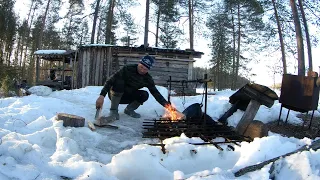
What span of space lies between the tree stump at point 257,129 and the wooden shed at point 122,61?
988 centimetres

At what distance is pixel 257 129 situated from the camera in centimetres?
439

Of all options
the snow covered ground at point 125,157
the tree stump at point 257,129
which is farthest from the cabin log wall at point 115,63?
the snow covered ground at point 125,157

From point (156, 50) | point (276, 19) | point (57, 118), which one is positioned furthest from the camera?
point (276, 19)

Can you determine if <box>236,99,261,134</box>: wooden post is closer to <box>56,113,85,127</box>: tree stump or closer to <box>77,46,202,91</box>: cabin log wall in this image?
<box>56,113,85,127</box>: tree stump

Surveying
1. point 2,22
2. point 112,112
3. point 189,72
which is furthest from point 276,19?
point 2,22

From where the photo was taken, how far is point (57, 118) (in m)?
4.06

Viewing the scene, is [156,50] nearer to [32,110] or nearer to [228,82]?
[32,110]

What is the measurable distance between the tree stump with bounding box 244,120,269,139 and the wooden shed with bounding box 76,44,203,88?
988 cm

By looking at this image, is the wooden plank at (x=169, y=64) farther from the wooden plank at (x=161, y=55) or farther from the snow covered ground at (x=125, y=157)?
the snow covered ground at (x=125, y=157)

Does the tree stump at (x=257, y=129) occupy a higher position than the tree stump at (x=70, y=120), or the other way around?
the tree stump at (x=70, y=120)

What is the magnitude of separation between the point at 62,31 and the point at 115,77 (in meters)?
28.6

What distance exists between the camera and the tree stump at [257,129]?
4258mm

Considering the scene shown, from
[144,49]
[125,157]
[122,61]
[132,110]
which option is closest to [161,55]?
[144,49]

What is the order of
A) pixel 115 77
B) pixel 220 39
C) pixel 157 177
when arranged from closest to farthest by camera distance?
pixel 157 177 → pixel 115 77 → pixel 220 39
